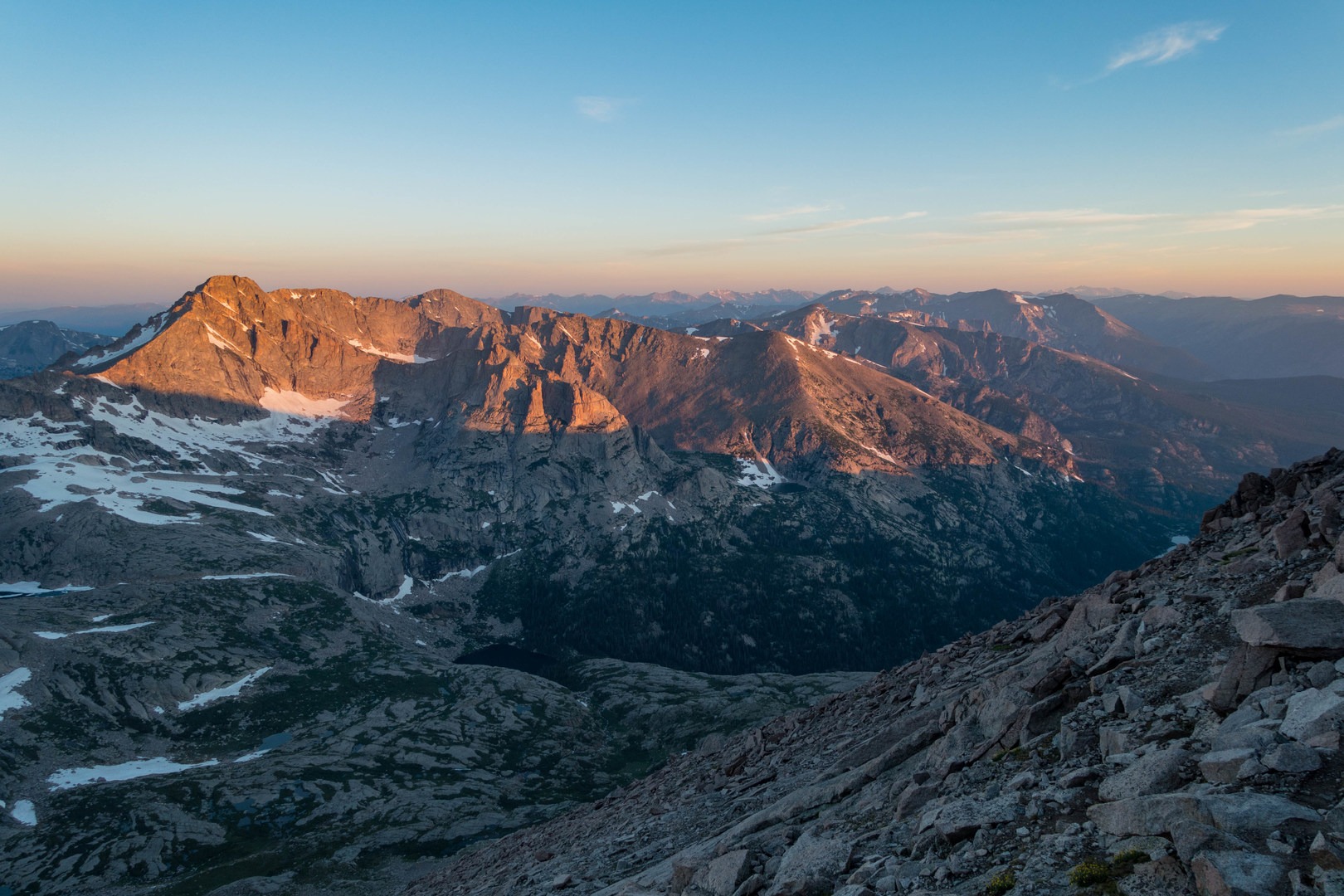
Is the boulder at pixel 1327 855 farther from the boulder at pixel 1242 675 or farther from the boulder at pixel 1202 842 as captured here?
the boulder at pixel 1242 675

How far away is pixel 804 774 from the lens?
40.0 meters

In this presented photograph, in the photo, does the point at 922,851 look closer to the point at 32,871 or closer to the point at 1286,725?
the point at 1286,725

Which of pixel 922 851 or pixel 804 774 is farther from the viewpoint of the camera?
pixel 804 774

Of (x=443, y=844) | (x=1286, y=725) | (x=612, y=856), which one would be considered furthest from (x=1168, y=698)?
(x=443, y=844)

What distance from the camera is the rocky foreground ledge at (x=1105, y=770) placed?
14.0 metres

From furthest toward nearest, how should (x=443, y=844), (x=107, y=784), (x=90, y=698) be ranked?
1. (x=90, y=698)
2. (x=107, y=784)
3. (x=443, y=844)

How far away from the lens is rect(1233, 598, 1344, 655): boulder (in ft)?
61.1

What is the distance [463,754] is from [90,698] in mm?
86028

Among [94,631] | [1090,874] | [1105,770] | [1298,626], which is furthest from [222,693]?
[1298,626]

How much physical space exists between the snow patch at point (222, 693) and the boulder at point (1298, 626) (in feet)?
697

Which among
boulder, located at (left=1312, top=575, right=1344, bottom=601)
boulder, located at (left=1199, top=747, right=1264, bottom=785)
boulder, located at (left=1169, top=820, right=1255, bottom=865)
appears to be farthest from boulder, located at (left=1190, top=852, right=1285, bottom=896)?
boulder, located at (left=1312, top=575, right=1344, bottom=601)

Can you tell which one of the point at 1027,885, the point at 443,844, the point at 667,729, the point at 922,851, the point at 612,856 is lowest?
the point at 667,729

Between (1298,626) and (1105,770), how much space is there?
663 centimetres

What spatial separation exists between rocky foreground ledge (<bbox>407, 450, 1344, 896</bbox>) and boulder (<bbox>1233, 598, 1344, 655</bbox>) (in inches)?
2.1
